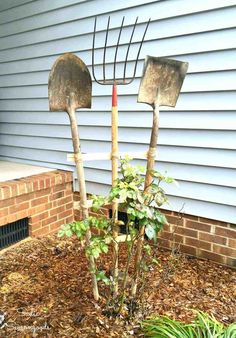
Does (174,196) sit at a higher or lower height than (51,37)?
lower

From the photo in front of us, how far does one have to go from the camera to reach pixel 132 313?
2064mm

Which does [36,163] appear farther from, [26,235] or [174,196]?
[174,196]

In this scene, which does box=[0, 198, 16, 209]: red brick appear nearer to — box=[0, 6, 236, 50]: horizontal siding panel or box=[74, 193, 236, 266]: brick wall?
box=[74, 193, 236, 266]: brick wall

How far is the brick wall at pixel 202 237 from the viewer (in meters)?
2.69

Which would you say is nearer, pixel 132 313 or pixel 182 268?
pixel 132 313

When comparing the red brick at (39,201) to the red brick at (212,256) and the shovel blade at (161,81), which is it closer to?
the red brick at (212,256)

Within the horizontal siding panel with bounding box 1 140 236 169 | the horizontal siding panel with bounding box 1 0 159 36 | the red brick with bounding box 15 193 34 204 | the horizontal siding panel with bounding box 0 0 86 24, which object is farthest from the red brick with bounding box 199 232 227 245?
the horizontal siding panel with bounding box 0 0 86 24

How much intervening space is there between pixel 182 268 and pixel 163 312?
2.15 ft

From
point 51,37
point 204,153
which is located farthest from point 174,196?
point 51,37

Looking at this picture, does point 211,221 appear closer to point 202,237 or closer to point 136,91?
point 202,237

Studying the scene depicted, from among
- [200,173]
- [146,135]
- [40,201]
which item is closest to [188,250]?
[200,173]

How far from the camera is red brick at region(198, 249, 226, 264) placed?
2.75 m

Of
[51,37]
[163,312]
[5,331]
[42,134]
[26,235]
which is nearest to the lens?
[5,331]

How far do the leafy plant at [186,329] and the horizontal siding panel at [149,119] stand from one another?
138 centimetres
